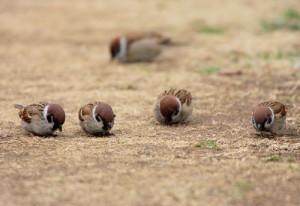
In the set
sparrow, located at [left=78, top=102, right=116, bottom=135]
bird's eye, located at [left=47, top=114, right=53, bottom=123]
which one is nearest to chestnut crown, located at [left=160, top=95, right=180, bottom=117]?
sparrow, located at [left=78, top=102, right=116, bottom=135]

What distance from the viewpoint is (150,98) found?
10.6 meters

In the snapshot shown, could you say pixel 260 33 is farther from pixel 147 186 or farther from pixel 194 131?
pixel 147 186

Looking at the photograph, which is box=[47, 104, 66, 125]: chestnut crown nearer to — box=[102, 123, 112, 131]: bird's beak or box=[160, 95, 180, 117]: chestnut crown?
box=[102, 123, 112, 131]: bird's beak

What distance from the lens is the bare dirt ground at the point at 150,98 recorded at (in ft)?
19.8

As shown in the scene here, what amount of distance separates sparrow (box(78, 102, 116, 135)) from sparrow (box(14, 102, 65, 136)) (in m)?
0.29

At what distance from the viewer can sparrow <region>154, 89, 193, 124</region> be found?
859 centimetres

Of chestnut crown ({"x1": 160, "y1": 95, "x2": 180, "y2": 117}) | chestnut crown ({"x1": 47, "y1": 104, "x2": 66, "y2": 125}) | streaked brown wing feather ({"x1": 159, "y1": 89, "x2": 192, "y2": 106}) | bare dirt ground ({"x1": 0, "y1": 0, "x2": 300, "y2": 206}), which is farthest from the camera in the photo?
streaked brown wing feather ({"x1": 159, "y1": 89, "x2": 192, "y2": 106})

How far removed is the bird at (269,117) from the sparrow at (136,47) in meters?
5.57

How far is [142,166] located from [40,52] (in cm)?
816

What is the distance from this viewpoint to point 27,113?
8.05 meters

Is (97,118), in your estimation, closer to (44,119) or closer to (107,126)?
(107,126)

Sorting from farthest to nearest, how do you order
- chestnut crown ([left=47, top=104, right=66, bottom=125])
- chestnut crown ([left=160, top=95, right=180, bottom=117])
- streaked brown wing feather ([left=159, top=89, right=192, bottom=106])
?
1. streaked brown wing feather ([left=159, top=89, right=192, bottom=106])
2. chestnut crown ([left=160, top=95, right=180, bottom=117])
3. chestnut crown ([left=47, top=104, right=66, bottom=125])

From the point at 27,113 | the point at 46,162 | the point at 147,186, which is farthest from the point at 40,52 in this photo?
the point at 147,186

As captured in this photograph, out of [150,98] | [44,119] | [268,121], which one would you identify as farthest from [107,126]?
[150,98]
